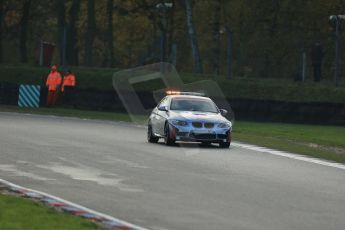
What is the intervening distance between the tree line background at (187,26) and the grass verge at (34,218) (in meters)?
35.0

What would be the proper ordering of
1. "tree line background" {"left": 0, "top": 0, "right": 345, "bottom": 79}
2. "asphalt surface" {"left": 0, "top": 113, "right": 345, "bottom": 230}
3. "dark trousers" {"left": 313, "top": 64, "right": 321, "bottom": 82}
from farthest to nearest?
1. "tree line background" {"left": 0, "top": 0, "right": 345, "bottom": 79}
2. "dark trousers" {"left": 313, "top": 64, "right": 321, "bottom": 82}
3. "asphalt surface" {"left": 0, "top": 113, "right": 345, "bottom": 230}

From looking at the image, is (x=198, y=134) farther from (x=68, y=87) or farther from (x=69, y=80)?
(x=68, y=87)

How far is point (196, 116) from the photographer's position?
26.4 metres

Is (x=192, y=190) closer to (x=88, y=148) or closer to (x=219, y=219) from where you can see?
(x=219, y=219)

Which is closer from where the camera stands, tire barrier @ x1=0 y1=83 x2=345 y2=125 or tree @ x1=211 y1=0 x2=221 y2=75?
tire barrier @ x1=0 y1=83 x2=345 y2=125

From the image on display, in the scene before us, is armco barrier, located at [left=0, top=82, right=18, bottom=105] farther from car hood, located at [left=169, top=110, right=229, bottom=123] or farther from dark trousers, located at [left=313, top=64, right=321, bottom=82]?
car hood, located at [left=169, top=110, right=229, bottom=123]

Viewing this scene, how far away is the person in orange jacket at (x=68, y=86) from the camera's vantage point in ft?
143

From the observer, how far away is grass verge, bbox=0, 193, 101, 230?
11008 millimetres

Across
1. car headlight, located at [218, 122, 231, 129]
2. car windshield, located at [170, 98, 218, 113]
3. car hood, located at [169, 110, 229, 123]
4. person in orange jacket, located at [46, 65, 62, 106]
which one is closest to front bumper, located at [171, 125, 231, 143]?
car headlight, located at [218, 122, 231, 129]

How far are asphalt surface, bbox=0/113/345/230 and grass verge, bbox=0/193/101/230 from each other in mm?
770

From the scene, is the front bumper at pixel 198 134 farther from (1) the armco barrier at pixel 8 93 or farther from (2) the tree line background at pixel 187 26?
(2) the tree line background at pixel 187 26

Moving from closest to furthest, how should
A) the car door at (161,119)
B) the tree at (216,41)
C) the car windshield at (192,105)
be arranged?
the car door at (161,119), the car windshield at (192,105), the tree at (216,41)

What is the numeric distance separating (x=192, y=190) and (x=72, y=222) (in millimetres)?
4459

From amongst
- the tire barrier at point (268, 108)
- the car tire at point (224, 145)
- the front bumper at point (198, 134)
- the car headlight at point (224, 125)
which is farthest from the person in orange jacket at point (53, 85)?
the car headlight at point (224, 125)
